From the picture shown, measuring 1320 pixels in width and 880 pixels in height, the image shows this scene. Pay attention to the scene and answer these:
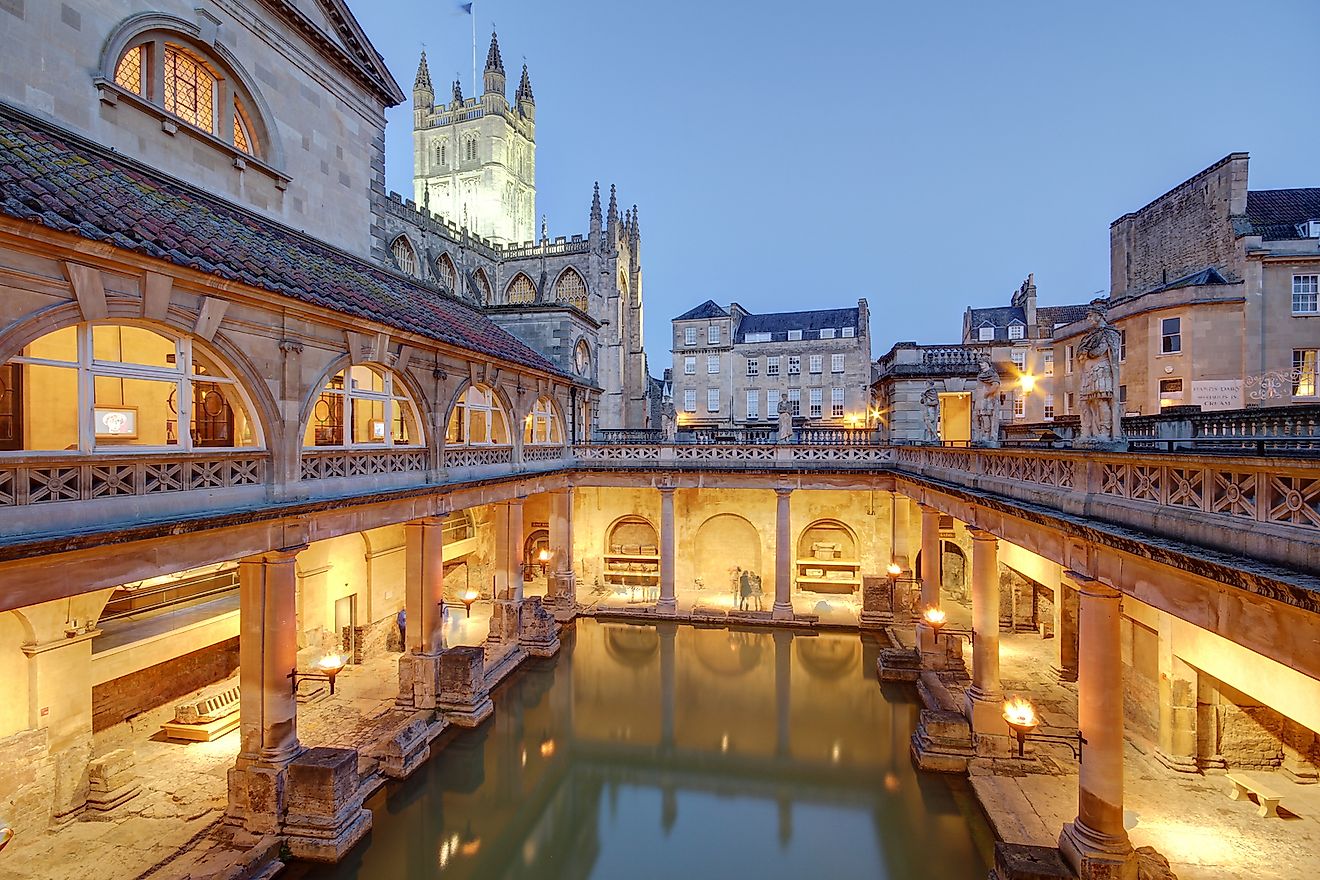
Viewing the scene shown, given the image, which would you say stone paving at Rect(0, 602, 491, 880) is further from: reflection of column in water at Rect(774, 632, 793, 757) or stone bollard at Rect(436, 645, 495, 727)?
reflection of column in water at Rect(774, 632, 793, 757)

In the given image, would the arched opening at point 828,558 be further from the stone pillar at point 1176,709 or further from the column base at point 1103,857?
the column base at point 1103,857

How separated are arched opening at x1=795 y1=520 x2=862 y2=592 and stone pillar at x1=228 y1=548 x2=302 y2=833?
71.3ft

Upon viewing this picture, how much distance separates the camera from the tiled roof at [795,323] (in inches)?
2074

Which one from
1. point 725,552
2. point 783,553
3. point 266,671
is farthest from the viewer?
point 725,552

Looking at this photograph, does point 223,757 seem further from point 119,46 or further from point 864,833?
point 119,46

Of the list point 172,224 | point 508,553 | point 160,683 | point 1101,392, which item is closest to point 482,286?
point 508,553

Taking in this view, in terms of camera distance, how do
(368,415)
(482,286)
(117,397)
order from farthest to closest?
(482,286), (368,415), (117,397)

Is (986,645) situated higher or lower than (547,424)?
lower

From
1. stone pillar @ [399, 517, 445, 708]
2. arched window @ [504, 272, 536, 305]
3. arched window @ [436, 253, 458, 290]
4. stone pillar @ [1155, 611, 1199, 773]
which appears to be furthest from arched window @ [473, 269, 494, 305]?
stone pillar @ [1155, 611, 1199, 773]

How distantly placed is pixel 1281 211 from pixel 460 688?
38.7m

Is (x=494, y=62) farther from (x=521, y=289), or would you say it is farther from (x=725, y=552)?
(x=725, y=552)

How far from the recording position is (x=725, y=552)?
29.3 meters

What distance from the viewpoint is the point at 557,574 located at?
25.4m

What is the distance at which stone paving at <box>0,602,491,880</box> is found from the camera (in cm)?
1004
